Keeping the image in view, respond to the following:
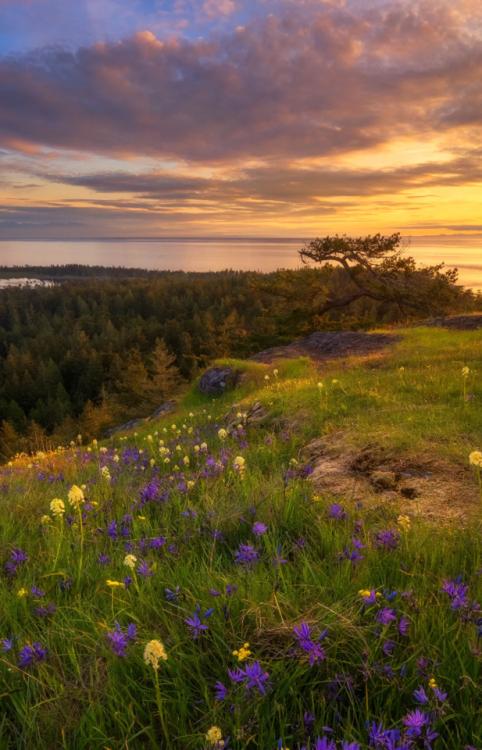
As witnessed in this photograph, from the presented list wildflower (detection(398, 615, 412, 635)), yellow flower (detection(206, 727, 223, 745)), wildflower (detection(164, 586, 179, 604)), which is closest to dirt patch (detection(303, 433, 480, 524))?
wildflower (detection(398, 615, 412, 635))

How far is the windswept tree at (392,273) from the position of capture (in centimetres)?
2508

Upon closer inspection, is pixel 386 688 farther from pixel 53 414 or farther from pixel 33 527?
pixel 53 414

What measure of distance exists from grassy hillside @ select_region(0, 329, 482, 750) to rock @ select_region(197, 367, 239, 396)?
36.8 ft

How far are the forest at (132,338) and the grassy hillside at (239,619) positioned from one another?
406 inches

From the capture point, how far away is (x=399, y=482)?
4.29 meters

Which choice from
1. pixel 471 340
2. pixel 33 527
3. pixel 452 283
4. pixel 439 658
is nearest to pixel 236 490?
pixel 33 527

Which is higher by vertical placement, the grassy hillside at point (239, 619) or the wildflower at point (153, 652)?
the wildflower at point (153, 652)

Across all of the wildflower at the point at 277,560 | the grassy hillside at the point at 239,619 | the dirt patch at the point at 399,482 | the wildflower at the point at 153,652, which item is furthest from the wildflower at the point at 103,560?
the dirt patch at the point at 399,482

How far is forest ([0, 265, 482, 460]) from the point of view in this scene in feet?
95.5

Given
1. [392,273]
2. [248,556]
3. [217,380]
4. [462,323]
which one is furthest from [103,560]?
[392,273]

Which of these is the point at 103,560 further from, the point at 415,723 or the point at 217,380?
the point at 217,380

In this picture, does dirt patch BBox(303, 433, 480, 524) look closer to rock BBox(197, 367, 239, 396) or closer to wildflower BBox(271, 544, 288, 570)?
wildflower BBox(271, 544, 288, 570)

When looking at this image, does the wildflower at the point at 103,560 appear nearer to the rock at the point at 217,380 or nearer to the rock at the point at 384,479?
the rock at the point at 384,479

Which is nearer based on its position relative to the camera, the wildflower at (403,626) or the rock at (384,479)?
the wildflower at (403,626)
